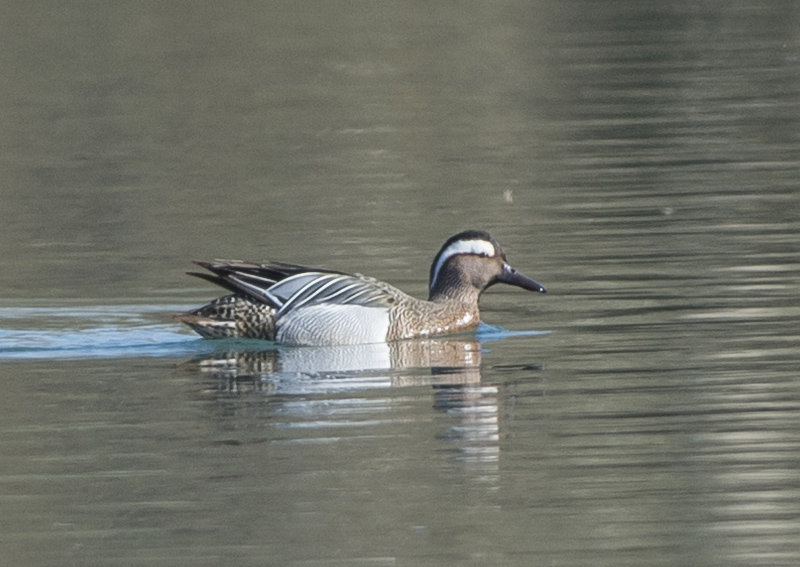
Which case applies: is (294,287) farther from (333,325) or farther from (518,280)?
(518,280)

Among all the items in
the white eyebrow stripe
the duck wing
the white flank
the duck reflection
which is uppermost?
the white eyebrow stripe

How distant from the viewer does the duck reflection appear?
9672 millimetres

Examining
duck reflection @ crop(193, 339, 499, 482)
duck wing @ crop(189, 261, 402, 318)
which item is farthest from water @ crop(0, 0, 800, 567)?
duck wing @ crop(189, 261, 402, 318)

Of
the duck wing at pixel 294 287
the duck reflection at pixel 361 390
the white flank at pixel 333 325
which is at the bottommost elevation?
the duck reflection at pixel 361 390

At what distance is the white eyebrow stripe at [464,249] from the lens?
13.3 metres

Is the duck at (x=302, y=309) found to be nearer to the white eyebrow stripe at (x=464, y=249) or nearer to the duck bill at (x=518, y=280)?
the duck bill at (x=518, y=280)

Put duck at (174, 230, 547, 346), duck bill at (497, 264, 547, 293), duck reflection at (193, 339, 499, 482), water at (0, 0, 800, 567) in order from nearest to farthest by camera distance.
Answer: water at (0, 0, 800, 567), duck reflection at (193, 339, 499, 482), duck at (174, 230, 547, 346), duck bill at (497, 264, 547, 293)

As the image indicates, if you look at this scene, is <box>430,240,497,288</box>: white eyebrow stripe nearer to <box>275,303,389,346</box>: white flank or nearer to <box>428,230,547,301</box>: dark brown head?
<box>428,230,547,301</box>: dark brown head

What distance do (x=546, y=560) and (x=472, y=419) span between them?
2.51 meters

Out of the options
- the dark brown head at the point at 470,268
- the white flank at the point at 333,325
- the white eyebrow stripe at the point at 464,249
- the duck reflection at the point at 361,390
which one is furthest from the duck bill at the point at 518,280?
the white flank at the point at 333,325

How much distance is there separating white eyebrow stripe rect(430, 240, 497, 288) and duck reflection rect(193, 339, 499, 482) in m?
0.75

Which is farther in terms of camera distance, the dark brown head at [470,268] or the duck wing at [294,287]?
the dark brown head at [470,268]

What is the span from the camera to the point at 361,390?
1080 centimetres

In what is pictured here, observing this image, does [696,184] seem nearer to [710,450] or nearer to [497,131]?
A: [497,131]
